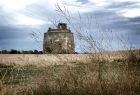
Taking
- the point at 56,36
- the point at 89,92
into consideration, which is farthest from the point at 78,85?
the point at 56,36

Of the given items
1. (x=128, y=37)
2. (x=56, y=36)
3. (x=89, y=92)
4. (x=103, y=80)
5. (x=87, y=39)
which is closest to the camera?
(x=89, y=92)

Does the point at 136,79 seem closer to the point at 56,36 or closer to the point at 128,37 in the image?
the point at 128,37

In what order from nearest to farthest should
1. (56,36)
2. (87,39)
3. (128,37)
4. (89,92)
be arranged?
(89,92) < (87,39) < (128,37) < (56,36)

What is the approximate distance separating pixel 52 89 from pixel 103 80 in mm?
771

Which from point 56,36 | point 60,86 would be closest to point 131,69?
point 60,86

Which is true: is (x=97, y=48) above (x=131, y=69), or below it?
above

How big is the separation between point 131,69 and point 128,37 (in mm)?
681

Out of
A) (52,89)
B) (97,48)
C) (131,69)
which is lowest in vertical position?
(52,89)

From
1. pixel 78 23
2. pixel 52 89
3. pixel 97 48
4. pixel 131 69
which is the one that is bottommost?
pixel 52 89

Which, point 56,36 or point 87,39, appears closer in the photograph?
point 87,39

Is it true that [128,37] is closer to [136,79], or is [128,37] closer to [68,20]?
[136,79]

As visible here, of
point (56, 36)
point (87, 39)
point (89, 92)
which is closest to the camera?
point (89, 92)

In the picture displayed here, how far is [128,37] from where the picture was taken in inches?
136

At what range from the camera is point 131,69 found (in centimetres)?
300
